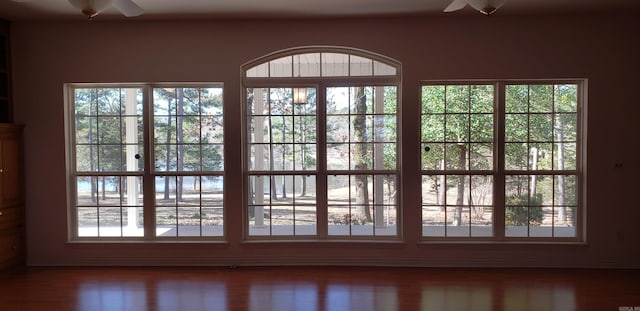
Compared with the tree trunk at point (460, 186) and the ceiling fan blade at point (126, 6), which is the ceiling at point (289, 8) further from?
the tree trunk at point (460, 186)

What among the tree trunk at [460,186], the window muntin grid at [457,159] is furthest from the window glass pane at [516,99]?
the tree trunk at [460,186]

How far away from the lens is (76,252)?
16.1ft

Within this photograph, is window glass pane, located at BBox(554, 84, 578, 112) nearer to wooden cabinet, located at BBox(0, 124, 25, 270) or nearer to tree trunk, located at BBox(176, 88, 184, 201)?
tree trunk, located at BBox(176, 88, 184, 201)

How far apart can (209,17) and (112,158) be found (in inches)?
77.8

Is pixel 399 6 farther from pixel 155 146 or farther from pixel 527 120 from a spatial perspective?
pixel 155 146

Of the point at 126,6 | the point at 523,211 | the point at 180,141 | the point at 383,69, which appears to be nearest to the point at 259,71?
the point at 180,141

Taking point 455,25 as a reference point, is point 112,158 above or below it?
below

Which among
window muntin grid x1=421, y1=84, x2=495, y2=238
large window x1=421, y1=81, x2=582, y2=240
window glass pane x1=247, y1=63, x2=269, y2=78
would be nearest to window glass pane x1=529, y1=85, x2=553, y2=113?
large window x1=421, y1=81, x2=582, y2=240

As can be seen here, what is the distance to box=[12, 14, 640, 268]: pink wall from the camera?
4.61 m

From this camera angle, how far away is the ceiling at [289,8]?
4.15 metres

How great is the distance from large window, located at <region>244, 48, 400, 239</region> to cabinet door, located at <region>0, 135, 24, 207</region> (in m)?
2.54

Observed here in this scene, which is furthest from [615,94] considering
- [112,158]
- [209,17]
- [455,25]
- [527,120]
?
[112,158]

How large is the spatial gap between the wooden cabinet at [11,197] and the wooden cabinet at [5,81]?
23 centimetres

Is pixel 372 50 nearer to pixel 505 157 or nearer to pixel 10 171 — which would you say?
pixel 505 157
